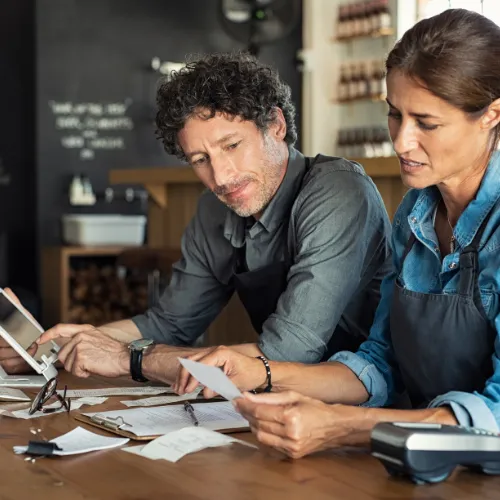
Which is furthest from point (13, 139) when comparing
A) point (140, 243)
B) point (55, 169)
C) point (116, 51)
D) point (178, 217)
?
point (178, 217)

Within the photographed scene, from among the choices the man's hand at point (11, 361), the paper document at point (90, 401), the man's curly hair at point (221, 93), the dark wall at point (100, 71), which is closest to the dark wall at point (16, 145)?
the dark wall at point (100, 71)

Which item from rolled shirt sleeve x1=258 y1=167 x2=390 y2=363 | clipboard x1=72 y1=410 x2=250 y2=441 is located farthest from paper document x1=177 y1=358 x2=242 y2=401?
rolled shirt sleeve x1=258 y1=167 x2=390 y2=363

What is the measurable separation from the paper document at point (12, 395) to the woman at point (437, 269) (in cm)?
44

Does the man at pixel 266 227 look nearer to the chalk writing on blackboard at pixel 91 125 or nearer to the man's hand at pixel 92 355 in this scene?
the man's hand at pixel 92 355

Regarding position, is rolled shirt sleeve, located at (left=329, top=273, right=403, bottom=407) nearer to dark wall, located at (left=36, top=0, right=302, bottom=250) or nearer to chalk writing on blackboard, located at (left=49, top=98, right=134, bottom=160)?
dark wall, located at (left=36, top=0, right=302, bottom=250)

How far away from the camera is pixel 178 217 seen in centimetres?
570

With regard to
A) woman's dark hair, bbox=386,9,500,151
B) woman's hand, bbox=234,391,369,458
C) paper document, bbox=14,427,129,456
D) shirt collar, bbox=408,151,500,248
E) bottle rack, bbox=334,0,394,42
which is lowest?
paper document, bbox=14,427,129,456

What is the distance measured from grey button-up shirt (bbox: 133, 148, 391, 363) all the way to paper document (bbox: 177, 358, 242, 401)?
26.3 inches

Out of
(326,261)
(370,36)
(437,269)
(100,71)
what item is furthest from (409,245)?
(100,71)

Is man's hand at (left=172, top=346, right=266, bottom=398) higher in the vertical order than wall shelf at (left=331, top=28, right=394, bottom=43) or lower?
lower

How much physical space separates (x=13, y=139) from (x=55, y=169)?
0.56m

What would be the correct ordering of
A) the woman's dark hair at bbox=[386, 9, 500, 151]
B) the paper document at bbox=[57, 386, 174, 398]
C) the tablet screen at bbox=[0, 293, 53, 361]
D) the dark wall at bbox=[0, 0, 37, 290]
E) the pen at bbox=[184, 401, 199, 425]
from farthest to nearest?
the dark wall at bbox=[0, 0, 37, 290] → the tablet screen at bbox=[0, 293, 53, 361] → the paper document at bbox=[57, 386, 174, 398] → the pen at bbox=[184, 401, 199, 425] → the woman's dark hair at bbox=[386, 9, 500, 151]

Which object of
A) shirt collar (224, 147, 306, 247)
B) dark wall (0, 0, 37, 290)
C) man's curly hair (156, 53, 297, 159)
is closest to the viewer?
man's curly hair (156, 53, 297, 159)

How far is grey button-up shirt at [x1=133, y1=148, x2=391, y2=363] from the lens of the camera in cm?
223
